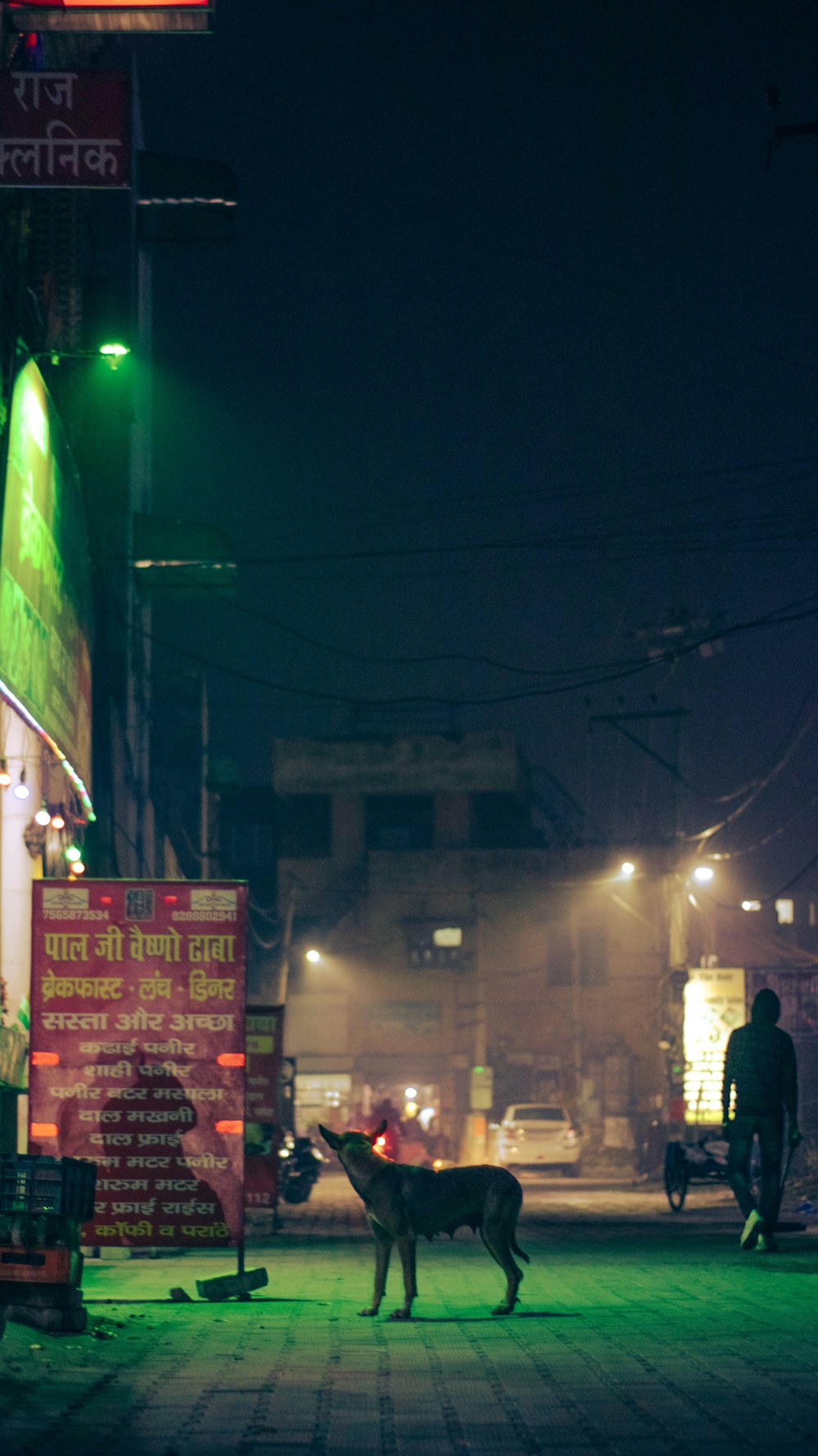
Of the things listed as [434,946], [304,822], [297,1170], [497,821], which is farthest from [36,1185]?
[497,821]

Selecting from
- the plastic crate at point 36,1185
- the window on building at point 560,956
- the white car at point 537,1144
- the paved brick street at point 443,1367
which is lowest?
the white car at point 537,1144

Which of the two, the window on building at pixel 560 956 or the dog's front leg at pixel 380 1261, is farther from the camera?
the window on building at pixel 560 956

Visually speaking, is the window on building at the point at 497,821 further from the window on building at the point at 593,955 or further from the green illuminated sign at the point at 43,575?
the green illuminated sign at the point at 43,575

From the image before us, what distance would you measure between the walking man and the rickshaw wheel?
34.8ft

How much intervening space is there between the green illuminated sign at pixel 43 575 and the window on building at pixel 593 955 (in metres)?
44.6

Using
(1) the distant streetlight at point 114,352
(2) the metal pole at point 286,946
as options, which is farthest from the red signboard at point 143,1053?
(2) the metal pole at point 286,946

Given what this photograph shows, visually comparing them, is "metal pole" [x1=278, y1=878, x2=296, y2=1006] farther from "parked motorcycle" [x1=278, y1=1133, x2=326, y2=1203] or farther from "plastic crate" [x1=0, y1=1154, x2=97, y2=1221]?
"plastic crate" [x1=0, y1=1154, x2=97, y2=1221]

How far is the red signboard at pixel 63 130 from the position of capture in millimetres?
11641

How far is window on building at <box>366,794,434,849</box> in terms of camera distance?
6812cm

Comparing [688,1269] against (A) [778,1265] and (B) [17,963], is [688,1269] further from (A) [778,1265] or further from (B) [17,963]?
(B) [17,963]

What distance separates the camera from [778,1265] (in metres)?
12.5

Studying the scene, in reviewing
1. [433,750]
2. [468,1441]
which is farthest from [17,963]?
[433,750]

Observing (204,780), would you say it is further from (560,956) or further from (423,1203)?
(423,1203)

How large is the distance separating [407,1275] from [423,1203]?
0.40 m
